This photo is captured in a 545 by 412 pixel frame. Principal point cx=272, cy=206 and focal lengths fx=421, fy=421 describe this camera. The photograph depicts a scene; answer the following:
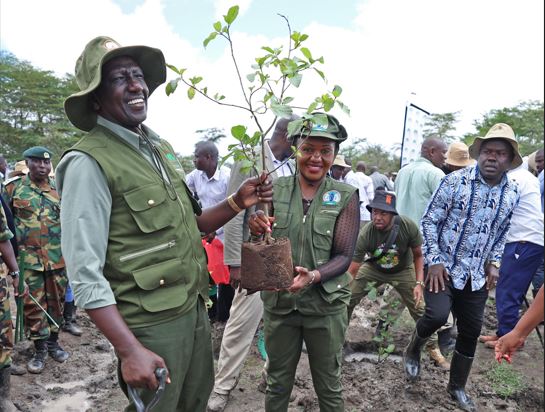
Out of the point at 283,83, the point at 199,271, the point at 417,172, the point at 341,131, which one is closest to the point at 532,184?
the point at 417,172

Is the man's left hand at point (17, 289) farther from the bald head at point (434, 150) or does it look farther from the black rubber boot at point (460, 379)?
the bald head at point (434, 150)

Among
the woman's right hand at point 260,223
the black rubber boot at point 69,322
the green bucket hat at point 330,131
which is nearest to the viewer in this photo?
the woman's right hand at point 260,223

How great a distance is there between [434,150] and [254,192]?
3.62m

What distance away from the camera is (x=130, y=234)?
156 centimetres

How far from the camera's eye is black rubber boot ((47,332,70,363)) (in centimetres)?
395

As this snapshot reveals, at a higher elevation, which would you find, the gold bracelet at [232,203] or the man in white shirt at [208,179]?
the gold bracelet at [232,203]

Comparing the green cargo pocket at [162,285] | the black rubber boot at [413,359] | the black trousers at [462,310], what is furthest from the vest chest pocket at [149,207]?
the black rubber boot at [413,359]

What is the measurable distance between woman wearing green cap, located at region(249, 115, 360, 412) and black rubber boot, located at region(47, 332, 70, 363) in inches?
101

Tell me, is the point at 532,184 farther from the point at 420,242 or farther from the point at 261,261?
the point at 261,261

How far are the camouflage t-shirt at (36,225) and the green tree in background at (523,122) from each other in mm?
20349

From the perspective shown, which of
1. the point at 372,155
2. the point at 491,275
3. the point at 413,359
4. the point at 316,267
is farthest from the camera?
the point at 372,155

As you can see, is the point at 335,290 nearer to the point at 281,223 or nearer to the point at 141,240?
the point at 281,223

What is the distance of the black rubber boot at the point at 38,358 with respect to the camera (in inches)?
146

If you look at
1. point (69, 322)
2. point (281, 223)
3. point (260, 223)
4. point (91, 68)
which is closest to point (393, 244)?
point (281, 223)
